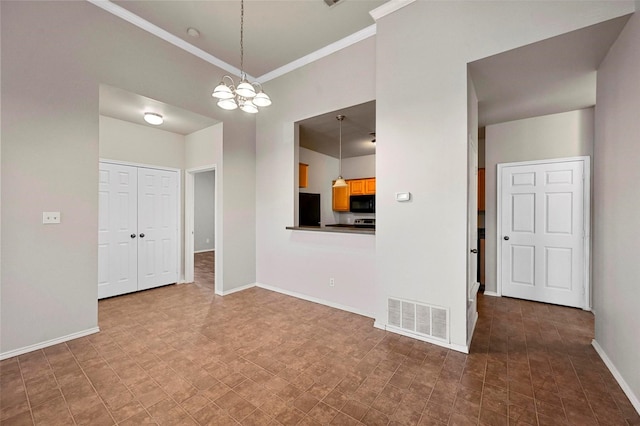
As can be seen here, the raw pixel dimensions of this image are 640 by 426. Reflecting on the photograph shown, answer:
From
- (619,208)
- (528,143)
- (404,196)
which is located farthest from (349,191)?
(619,208)

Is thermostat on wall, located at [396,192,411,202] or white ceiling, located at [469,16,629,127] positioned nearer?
white ceiling, located at [469,16,629,127]

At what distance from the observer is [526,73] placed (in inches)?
106

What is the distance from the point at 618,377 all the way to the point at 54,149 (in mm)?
5435

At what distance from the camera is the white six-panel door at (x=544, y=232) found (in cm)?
362

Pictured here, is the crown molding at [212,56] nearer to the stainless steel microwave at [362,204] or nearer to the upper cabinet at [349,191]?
the upper cabinet at [349,191]

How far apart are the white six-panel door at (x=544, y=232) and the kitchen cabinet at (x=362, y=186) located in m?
3.03

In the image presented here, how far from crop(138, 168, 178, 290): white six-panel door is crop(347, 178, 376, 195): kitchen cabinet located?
165 inches

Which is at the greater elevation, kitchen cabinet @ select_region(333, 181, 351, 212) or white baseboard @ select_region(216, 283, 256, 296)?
kitchen cabinet @ select_region(333, 181, 351, 212)

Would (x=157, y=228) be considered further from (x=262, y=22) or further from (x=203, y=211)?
(x=203, y=211)

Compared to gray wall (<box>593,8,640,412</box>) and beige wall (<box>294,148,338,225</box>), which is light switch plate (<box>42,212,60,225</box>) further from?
gray wall (<box>593,8,640,412</box>)

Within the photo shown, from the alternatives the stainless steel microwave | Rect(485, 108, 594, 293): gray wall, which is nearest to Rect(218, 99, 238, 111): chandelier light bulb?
Rect(485, 108, 594, 293): gray wall

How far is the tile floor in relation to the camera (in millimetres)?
1748

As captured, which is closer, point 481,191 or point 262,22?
point 262,22

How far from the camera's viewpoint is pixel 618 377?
6.80 ft
